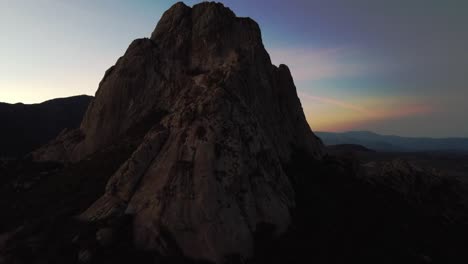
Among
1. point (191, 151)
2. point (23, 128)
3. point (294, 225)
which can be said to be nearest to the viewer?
point (191, 151)

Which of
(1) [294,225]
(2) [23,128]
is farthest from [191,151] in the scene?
(2) [23,128]

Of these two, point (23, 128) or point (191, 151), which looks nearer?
point (191, 151)

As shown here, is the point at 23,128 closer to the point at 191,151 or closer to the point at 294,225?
the point at 191,151

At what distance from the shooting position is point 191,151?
28.4 m

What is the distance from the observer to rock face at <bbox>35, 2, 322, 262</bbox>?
80.3ft

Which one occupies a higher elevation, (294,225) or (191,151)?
(191,151)

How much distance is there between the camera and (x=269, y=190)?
29.6m

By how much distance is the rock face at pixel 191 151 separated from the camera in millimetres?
24484

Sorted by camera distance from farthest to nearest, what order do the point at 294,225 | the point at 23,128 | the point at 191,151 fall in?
1. the point at 23,128
2. the point at 294,225
3. the point at 191,151

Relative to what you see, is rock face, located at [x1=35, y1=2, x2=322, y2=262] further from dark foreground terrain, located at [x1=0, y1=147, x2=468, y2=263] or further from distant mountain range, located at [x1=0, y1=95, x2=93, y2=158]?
distant mountain range, located at [x1=0, y1=95, x2=93, y2=158]

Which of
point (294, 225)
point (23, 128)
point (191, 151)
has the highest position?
point (23, 128)

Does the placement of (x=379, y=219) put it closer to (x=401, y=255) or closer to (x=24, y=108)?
(x=401, y=255)

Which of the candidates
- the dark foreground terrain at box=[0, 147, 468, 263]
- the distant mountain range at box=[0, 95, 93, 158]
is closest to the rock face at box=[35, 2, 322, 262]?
the dark foreground terrain at box=[0, 147, 468, 263]

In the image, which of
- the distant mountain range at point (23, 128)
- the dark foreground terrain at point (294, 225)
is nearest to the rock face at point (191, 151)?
the dark foreground terrain at point (294, 225)
